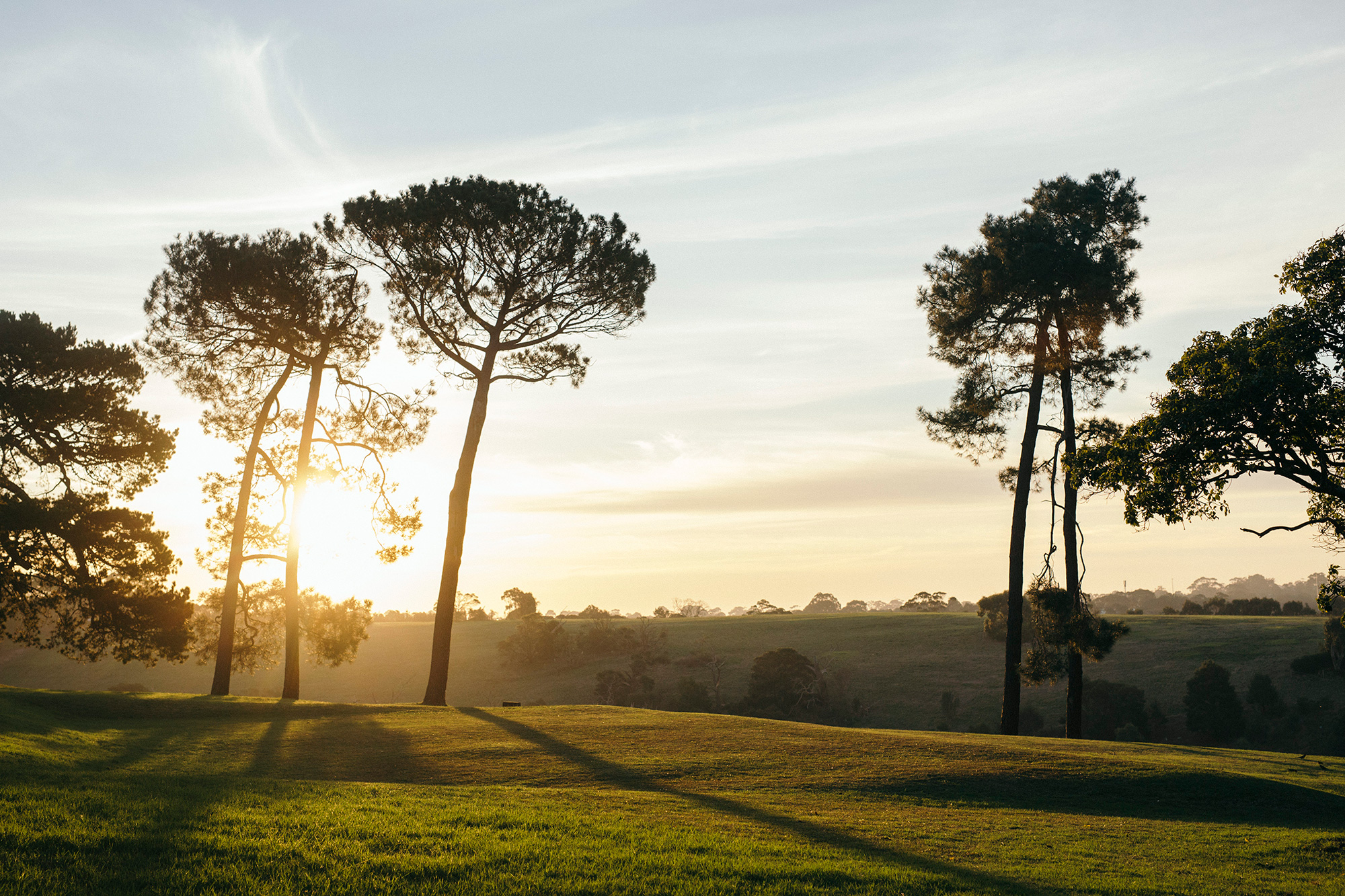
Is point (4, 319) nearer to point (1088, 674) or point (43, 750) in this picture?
point (43, 750)

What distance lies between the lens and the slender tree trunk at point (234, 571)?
3212cm

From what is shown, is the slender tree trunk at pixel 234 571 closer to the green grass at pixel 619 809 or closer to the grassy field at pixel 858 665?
the green grass at pixel 619 809

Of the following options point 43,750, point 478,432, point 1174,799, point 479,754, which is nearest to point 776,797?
point 479,754

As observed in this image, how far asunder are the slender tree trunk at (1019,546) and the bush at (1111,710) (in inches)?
879

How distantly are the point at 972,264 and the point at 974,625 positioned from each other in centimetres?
5163

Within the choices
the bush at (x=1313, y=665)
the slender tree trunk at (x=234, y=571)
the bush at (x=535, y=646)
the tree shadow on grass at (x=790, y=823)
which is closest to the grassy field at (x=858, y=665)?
the bush at (x=1313, y=665)

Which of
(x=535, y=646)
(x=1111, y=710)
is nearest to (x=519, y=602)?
(x=535, y=646)

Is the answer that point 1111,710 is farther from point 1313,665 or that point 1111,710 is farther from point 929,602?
point 929,602

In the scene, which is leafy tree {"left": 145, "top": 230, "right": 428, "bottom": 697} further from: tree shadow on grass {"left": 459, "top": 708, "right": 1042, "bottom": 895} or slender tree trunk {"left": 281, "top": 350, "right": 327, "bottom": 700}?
tree shadow on grass {"left": 459, "top": 708, "right": 1042, "bottom": 895}

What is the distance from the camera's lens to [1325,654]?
51.5 meters

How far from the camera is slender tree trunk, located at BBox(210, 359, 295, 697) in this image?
32.1m

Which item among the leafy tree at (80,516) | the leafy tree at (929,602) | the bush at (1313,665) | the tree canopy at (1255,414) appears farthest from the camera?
the leafy tree at (929,602)

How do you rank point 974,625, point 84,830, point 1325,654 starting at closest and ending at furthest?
point 84,830 → point 1325,654 → point 974,625

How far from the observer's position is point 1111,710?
164 ft
